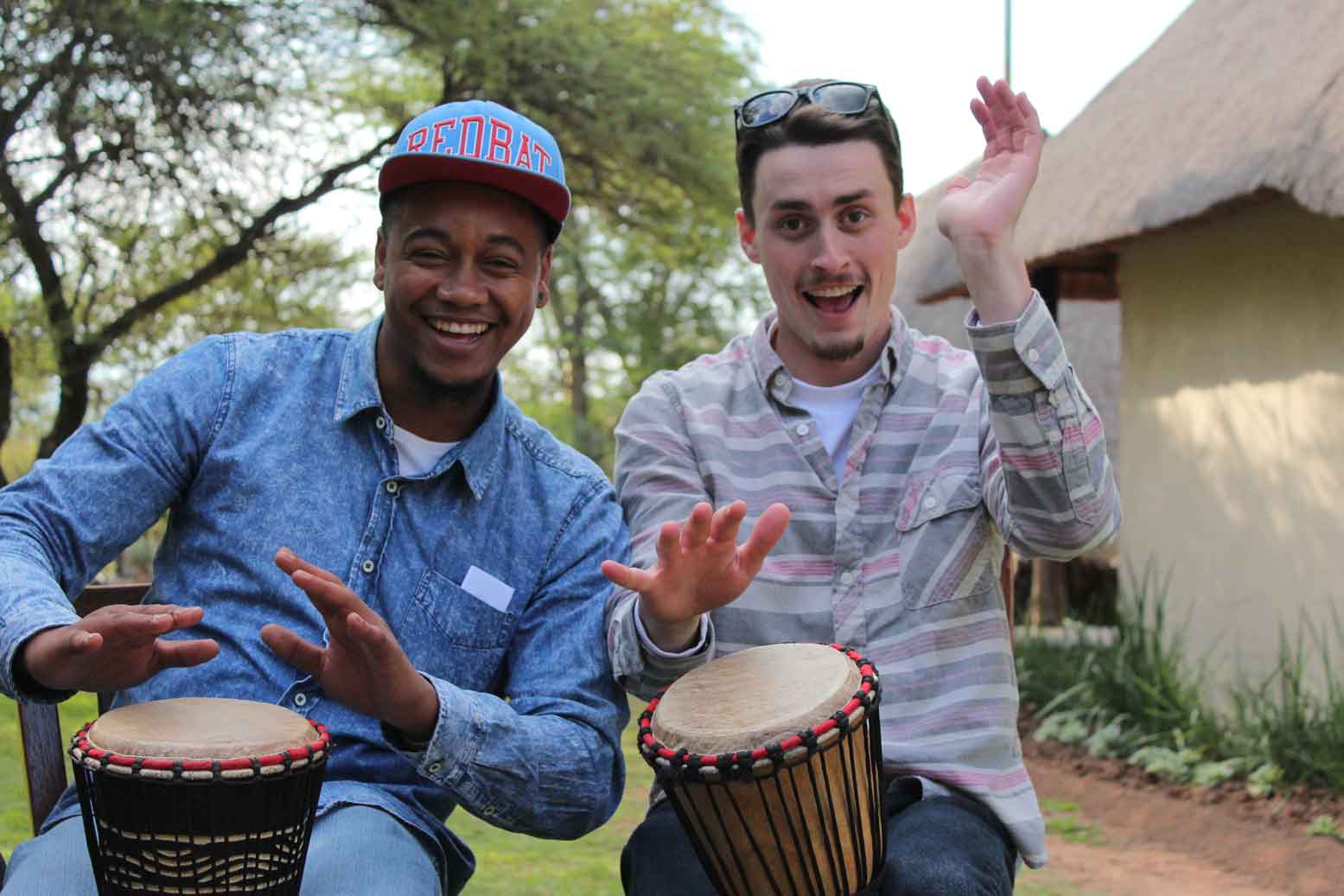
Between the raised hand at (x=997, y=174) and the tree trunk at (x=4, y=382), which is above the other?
the raised hand at (x=997, y=174)

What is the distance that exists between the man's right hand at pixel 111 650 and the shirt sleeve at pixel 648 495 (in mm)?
725

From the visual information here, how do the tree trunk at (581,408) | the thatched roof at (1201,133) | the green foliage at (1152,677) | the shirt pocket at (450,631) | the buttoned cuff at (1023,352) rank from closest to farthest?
the buttoned cuff at (1023,352) < the shirt pocket at (450,631) < the thatched roof at (1201,133) < the green foliage at (1152,677) < the tree trunk at (581,408)

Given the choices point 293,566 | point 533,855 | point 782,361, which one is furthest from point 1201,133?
point 293,566

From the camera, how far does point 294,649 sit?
2314mm

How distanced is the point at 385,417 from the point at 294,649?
0.62 m

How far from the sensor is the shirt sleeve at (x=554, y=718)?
2406 mm

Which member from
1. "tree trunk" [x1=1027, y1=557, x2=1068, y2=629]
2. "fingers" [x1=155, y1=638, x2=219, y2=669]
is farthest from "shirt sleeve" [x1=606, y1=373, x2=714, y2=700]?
"tree trunk" [x1=1027, y1=557, x2=1068, y2=629]

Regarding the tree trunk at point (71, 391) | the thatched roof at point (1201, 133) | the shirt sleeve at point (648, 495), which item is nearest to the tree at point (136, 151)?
the tree trunk at point (71, 391)

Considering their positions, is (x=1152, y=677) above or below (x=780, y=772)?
below

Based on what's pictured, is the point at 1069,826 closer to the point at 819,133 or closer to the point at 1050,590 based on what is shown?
the point at 819,133

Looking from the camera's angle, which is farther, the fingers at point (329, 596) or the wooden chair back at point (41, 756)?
the wooden chair back at point (41, 756)

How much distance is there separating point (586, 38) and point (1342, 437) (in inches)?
332

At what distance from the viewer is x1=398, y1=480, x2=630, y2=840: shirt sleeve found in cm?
241

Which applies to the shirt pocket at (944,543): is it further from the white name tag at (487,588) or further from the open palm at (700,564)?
the white name tag at (487,588)
